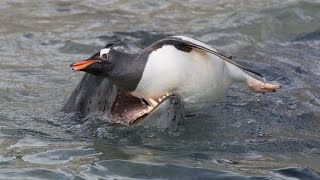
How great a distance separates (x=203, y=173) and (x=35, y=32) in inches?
198

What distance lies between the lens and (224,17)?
895cm

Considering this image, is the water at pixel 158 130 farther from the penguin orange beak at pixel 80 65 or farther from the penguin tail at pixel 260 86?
the penguin orange beak at pixel 80 65

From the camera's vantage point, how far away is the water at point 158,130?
13.0ft

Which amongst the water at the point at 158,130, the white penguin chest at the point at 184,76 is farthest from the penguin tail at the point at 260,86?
the water at the point at 158,130

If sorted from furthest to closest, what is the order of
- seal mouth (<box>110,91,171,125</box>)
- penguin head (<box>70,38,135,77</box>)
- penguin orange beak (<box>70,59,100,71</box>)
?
1. seal mouth (<box>110,91,171,125</box>)
2. penguin head (<box>70,38,135,77</box>)
3. penguin orange beak (<box>70,59,100,71</box>)

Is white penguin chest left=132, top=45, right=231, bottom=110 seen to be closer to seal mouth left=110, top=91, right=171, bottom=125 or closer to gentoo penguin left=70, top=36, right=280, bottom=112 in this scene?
gentoo penguin left=70, top=36, right=280, bottom=112

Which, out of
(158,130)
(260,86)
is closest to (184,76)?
(158,130)

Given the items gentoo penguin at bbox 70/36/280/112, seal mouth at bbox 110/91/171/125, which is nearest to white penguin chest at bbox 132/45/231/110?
gentoo penguin at bbox 70/36/280/112

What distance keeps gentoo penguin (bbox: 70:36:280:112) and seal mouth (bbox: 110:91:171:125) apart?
0.10m

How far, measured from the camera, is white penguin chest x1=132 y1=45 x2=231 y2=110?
13.1 feet

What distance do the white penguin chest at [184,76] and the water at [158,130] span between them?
0.79 ft

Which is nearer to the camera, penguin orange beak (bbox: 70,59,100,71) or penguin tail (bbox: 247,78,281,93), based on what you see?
penguin orange beak (bbox: 70,59,100,71)

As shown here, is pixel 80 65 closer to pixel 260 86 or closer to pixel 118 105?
pixel 118 105

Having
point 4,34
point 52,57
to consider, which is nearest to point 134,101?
point 52,57
